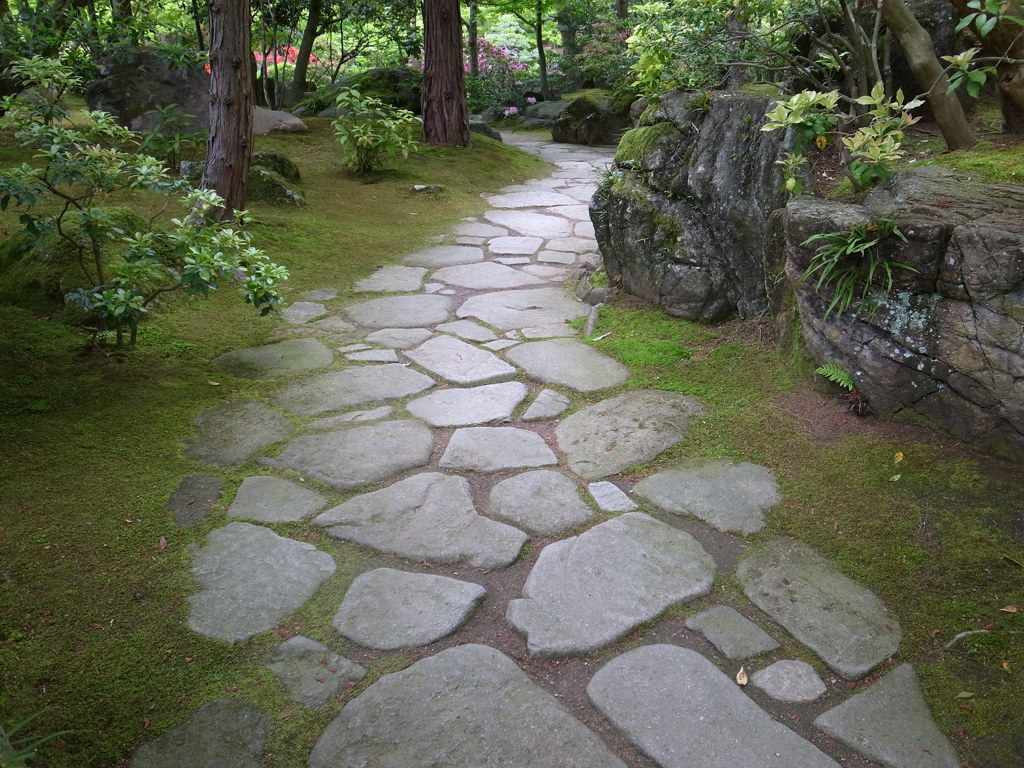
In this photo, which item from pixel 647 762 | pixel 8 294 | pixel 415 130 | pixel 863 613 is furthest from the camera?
pixel 415 130

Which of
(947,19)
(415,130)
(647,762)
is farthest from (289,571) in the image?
(415,130)

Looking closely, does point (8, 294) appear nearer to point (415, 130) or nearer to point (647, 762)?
point (647, 762)

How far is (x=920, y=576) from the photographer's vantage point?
7.77 ft

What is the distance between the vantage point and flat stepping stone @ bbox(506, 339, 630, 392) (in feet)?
12.6

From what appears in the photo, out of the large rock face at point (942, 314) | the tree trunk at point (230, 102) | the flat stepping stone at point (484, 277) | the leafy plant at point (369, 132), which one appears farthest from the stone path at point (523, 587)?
the leafy plant at point (369, 132)

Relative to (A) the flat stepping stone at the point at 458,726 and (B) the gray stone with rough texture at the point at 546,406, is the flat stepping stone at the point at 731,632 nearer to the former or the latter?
(A) the flat stepping stone at the point at 458,726

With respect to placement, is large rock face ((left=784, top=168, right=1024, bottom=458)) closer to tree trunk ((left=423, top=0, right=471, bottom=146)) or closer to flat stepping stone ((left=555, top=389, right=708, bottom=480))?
flat stepping stone ((left=555, top=389, right=708, bottom=480))

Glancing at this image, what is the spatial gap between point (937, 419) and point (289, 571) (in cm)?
250

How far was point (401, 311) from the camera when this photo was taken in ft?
15.9

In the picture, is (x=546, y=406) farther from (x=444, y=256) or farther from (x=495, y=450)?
(x=444, y=256)

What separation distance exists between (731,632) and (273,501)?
65.2 inches

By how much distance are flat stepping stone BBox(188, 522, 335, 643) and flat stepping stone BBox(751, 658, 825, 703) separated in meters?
1.33

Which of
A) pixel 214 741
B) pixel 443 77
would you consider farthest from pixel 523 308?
pixel 443 77

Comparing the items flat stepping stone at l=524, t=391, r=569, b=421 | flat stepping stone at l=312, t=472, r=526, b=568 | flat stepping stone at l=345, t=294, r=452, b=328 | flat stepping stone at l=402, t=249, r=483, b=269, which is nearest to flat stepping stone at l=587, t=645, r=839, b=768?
flat stepping stone at l=312, t=472, r=526, b=568
